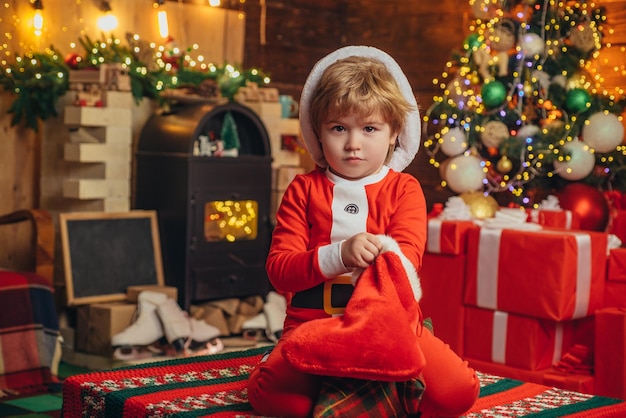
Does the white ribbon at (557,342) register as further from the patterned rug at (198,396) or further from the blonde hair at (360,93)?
the blonde hair at (360,93)

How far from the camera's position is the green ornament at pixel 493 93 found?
4699 mm

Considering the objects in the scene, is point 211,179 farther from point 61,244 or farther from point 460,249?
point 460,249

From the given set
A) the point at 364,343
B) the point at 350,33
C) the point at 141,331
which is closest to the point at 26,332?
the point at 141,331

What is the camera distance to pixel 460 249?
3877 mm

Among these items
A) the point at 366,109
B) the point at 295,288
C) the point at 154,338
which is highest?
the point at 366,109

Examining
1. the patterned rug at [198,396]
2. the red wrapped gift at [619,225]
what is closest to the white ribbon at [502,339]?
the red wrapped gift at [619,225]

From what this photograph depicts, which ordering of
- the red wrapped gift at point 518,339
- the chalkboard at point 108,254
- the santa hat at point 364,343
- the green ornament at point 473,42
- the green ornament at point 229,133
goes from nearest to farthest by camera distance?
the santa hat at point 364,343, the red wrapped gift at point 518,339, the chalkboard at point 108,254, the green ornament at point 229,133, the green ornament at point 473,42

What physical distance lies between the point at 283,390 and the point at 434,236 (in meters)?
2.22

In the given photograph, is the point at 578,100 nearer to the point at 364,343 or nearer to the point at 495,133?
the point at 495,133

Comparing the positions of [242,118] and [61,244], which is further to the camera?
[242,118]

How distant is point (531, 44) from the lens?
4.74 m

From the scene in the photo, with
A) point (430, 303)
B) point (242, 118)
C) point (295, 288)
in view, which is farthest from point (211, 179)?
point (295, 288)

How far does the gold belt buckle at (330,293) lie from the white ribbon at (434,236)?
6.78 ft

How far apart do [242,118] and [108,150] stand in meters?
0.71
